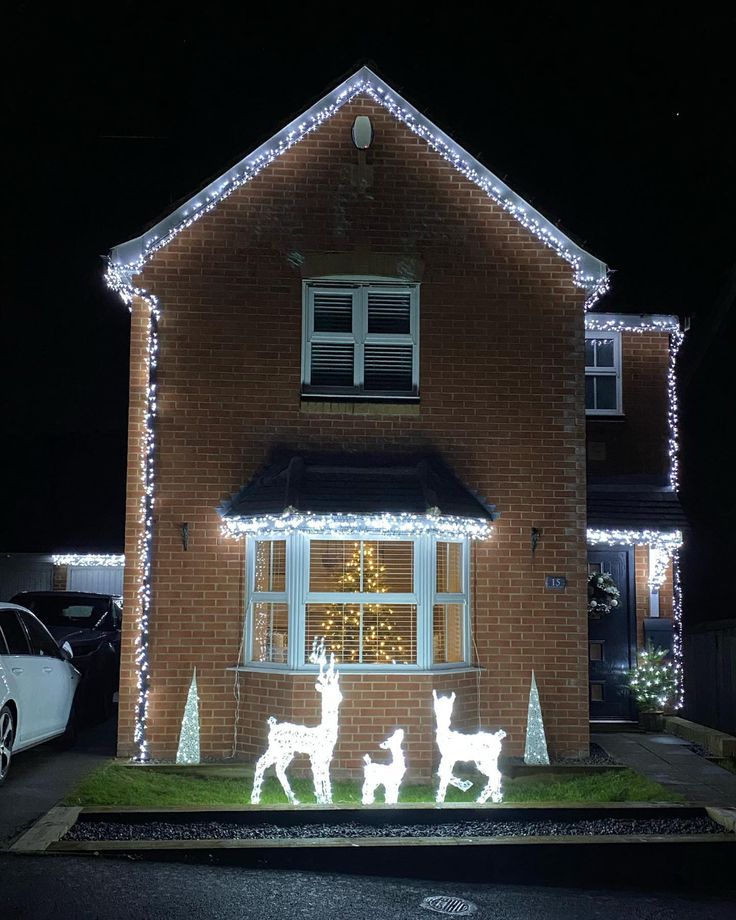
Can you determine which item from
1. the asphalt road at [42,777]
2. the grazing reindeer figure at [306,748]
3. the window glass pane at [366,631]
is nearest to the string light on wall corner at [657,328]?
the window glass pane at [366,631]

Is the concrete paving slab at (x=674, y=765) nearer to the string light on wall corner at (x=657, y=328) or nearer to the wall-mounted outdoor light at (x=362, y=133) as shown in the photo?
the string light on wall corner at (x=657, y=328)

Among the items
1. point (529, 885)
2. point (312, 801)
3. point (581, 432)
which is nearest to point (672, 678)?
point (581, 432)

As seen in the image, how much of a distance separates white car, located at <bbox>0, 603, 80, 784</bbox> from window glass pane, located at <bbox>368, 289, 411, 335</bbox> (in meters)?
4.94

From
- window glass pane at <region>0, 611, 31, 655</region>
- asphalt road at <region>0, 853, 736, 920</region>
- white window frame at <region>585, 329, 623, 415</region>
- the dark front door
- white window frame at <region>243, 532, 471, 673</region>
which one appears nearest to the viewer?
asphalt road at <region>0, 853, 736, 920</region>

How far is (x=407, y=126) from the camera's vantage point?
11.8 metres

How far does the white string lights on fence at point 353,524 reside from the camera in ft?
34.6

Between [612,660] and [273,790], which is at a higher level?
[612,660]

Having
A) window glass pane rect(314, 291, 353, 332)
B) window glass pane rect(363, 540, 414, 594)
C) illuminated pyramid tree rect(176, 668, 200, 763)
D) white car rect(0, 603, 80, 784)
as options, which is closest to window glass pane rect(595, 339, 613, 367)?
window glass pane rect(314, 291, 353, 332)

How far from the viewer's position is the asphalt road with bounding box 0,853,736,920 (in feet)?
20.8

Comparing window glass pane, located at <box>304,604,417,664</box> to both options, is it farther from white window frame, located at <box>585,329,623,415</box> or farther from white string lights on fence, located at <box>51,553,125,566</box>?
white string lights on fence, located at <box>51,553,125,566</box>

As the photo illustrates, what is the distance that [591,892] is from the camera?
7043mm

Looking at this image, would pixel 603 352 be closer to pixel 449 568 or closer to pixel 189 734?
pixel 449 568

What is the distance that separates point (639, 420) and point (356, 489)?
5120mm

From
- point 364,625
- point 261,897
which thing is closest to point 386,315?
point 364,625
